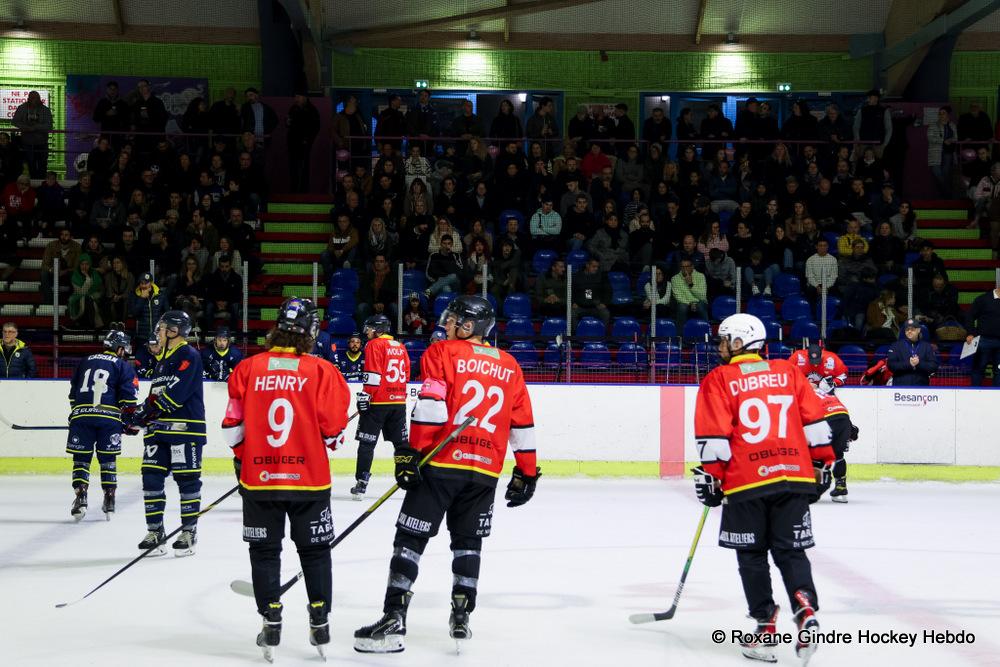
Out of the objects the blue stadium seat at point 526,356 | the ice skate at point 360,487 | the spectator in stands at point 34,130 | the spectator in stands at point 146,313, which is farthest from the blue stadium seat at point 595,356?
the spectator in stands at point 34,130

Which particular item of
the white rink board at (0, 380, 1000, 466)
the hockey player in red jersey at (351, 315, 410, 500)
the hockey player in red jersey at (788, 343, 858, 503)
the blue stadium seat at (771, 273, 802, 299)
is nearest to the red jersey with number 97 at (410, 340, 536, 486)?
the hockey player in red jersey at (351, 315, 410, 500)

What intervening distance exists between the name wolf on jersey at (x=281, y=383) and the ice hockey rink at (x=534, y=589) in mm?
1158

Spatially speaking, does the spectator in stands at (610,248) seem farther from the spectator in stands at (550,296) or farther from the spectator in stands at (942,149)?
the spectator in stands at (942,149)

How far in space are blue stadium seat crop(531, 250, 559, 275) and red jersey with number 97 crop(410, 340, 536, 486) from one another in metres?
9.84

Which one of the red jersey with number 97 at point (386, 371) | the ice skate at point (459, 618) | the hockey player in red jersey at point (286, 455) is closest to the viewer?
the hockey player in red jersey at point (286, 455)

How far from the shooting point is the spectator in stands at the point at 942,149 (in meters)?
19.0

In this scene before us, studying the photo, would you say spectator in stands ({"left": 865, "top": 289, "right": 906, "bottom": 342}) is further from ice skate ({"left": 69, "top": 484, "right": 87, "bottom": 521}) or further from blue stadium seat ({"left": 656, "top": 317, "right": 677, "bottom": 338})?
ice skate ({"left": 69, "top": 484, "right": 87, "bottom": 521})

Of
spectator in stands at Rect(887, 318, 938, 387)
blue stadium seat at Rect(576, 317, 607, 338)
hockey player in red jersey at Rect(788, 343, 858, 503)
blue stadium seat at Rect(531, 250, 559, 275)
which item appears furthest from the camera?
blue stadium seat at Rect(531, 250, 559, 275)

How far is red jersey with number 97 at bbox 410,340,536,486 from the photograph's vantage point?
5566 millimetres

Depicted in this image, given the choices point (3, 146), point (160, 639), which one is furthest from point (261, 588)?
A: point (3, 146)

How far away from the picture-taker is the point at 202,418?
8062 mm

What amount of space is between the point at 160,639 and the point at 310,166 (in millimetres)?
14354

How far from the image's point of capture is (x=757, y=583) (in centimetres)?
529

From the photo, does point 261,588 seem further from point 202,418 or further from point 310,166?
point 310,166
